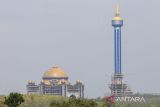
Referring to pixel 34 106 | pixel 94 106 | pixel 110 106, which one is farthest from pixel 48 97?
pixel 94 106

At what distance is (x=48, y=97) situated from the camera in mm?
182500

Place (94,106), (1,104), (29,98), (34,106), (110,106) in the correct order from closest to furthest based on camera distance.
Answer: (1,104), (94,106), (110,106), (34,106), (29,98)

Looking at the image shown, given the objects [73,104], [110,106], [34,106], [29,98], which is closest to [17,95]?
[73,104]

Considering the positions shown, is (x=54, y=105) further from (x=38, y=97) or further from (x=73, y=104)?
(x=38, y=97)

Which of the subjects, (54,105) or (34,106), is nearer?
(54,105)

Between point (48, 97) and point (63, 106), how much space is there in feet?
260

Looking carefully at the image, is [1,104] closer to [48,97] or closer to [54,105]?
[54,105]

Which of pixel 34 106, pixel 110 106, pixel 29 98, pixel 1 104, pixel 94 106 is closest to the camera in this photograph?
pixel 1 104

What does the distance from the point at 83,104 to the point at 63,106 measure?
2.73 metres

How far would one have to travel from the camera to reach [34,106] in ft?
539

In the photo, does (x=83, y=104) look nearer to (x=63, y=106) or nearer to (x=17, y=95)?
(x=63, y=106)

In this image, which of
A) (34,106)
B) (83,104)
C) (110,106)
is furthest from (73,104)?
(34,106)

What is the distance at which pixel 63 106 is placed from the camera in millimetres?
103500

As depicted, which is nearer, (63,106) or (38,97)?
(63,106)
